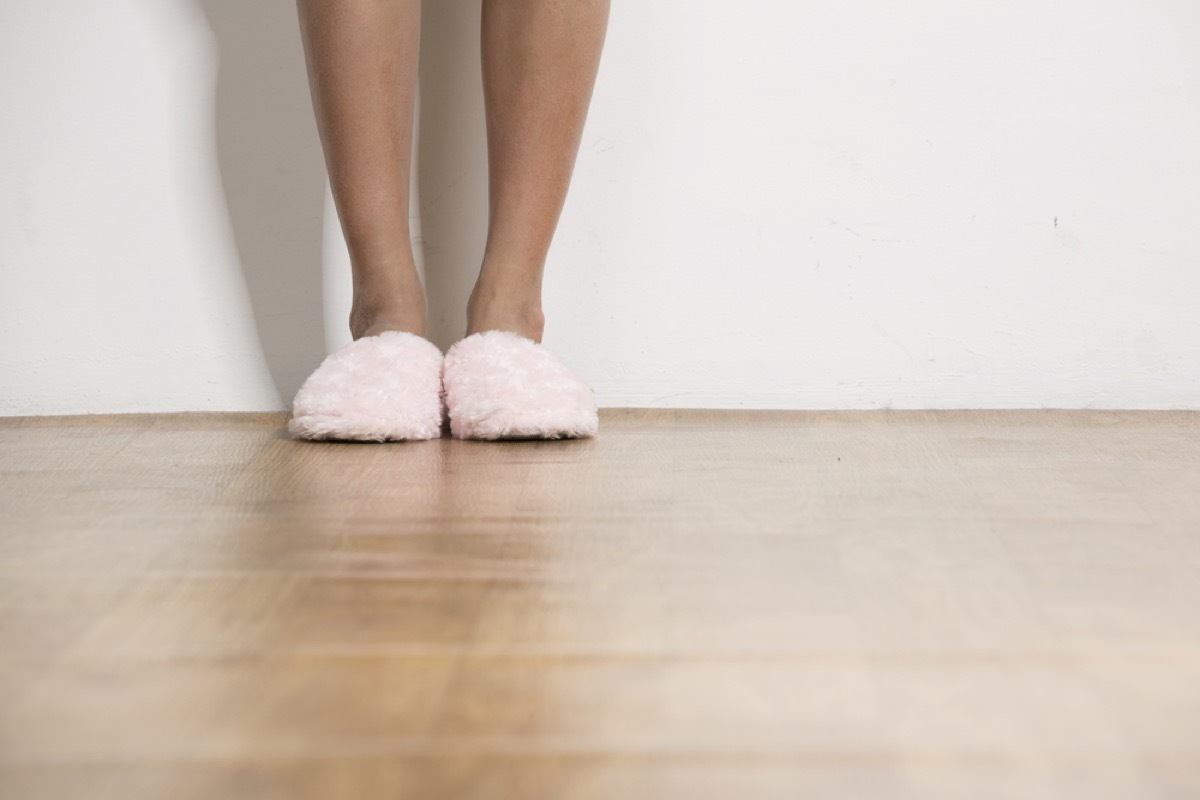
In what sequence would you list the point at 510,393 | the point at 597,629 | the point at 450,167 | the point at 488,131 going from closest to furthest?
1. the point at 597,629
2. the point at 510,393
3. the point at 488,131
4. the point at 450,167

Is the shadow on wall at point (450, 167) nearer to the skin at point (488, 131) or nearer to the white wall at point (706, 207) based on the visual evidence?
the white wall at point (706, 207)

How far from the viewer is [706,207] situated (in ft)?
3.78

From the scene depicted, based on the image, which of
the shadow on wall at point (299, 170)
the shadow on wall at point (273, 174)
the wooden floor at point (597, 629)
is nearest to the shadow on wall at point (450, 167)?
the shadow on wall at point (299, 170)

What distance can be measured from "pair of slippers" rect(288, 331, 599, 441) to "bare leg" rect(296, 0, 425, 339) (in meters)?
0.05

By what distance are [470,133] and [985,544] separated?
679 mm

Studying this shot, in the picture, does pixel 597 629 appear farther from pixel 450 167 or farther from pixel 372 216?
pixel 450 167

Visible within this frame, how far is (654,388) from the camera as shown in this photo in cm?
116

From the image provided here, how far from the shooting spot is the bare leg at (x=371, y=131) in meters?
0.95

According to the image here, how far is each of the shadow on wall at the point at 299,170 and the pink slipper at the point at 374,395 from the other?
203 mm

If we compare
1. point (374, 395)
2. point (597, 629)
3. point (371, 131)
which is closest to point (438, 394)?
point (374, 395)

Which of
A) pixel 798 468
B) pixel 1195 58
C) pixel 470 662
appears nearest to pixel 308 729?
pixel 470 662

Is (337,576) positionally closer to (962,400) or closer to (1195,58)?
(962,400)

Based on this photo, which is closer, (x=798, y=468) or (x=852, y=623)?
(x=852, y=623)

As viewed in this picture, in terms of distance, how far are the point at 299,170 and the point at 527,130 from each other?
0.88ft
